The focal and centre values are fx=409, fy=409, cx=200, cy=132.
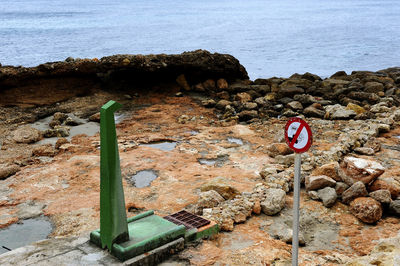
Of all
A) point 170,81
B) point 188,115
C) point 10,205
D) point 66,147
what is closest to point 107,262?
point 10,205

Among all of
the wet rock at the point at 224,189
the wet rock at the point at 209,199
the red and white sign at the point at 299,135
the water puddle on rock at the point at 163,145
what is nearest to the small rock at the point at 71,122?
the water puddle on rock at the point at 163,145

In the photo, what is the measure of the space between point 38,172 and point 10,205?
1.30 m

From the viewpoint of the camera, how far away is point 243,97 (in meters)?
13.4

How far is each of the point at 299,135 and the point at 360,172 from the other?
10.5 ft

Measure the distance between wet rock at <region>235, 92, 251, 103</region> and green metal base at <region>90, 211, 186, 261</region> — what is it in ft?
28.2

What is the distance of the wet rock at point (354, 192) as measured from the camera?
6.07 metres

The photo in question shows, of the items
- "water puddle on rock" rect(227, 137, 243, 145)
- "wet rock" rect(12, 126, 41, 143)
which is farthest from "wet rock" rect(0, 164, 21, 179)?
"water puddle on rock" rect(227, 137, 243, 145)

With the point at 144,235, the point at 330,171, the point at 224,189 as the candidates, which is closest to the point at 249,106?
the point at 330,171

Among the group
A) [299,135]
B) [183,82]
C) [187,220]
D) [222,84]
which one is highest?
[299,135]

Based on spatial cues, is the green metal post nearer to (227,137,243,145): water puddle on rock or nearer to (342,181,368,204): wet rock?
(342,181,368,204): wet rock

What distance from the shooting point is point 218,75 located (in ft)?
48.9

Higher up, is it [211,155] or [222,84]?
[222,84]

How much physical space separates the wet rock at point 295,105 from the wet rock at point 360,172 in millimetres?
5699

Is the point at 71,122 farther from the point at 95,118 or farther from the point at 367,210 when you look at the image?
the point at 367,210
